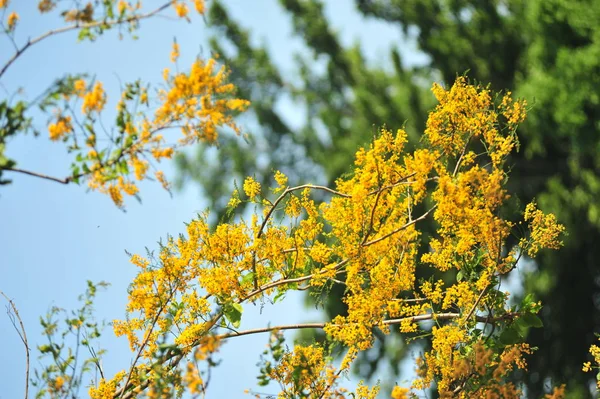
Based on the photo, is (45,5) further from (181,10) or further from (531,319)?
(531,319)

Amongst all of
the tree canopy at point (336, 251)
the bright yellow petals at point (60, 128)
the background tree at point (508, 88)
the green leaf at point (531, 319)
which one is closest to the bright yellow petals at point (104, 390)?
the tree canopy at point (336, 251)

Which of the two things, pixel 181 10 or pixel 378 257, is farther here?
pixel 378 257

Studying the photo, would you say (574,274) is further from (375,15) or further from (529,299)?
(529,299)

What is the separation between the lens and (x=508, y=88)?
902 cm

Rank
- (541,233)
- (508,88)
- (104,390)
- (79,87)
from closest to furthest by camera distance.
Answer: (79,87), (104,390), (541,233), (508,88)

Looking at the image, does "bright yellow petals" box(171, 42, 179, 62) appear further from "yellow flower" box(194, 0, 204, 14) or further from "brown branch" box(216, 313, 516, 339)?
"brown branch" box(216, 313, 516, 339)

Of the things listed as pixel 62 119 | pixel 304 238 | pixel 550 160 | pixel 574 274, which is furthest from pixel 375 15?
pixel 62 119

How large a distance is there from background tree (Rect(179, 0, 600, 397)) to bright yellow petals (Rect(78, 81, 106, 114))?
6.27 meters

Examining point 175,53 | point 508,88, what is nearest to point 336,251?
point 175,53

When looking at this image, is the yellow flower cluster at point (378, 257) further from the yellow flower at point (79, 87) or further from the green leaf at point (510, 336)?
the yellow flower at point (79, 87)

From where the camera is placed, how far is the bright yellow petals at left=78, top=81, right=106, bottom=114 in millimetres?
1854

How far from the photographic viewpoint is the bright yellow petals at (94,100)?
1.85 metres

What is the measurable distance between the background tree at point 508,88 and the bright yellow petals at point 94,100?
20.6 ft

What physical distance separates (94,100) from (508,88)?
25.6 feet
